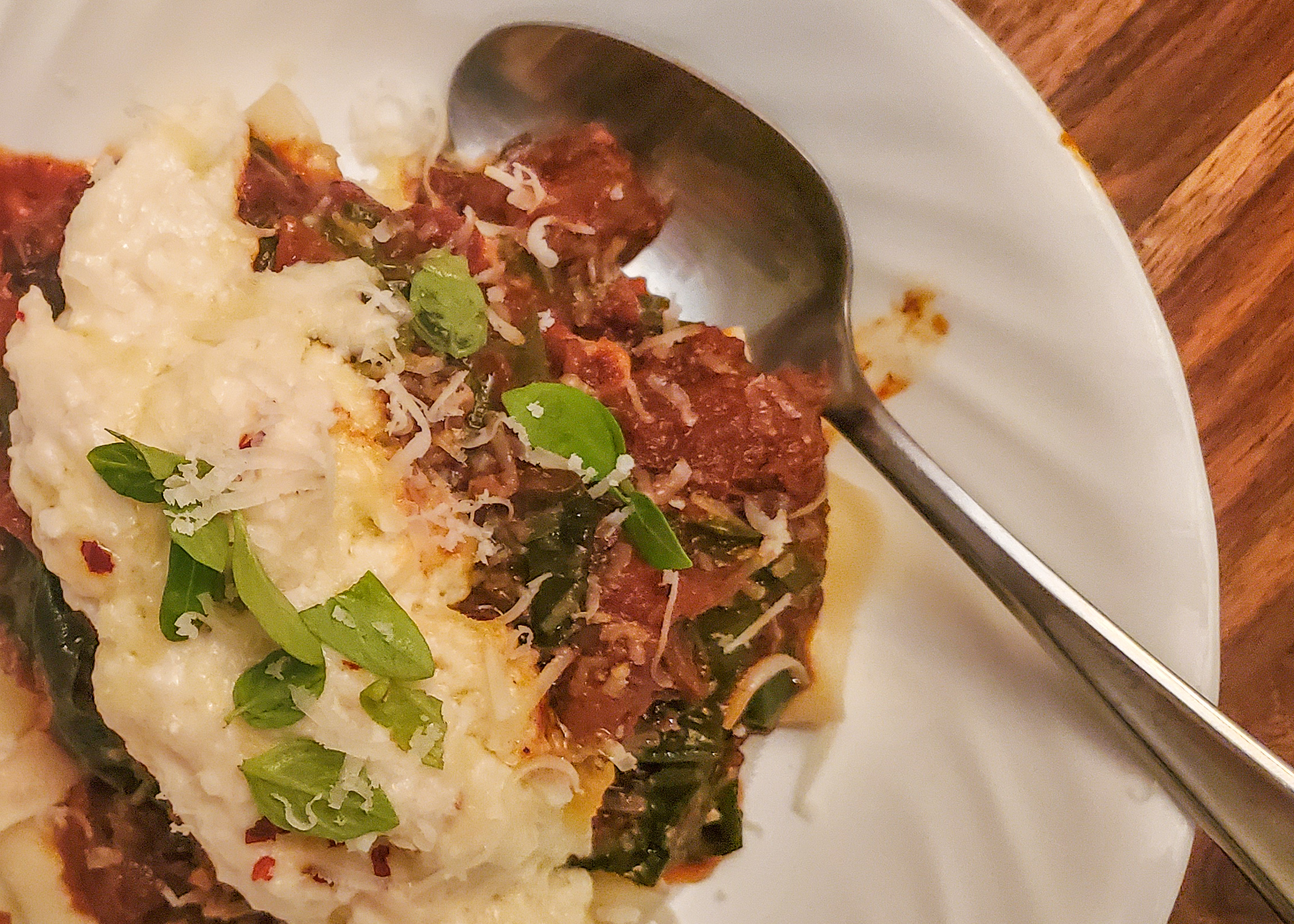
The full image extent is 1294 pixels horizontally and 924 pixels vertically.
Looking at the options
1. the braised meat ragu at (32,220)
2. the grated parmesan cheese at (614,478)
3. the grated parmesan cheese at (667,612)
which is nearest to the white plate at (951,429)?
the braised meat ragu at (32,220)

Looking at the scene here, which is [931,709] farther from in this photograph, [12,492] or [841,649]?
[12,492]

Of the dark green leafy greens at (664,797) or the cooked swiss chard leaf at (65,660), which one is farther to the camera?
the dark green leafy greens at (664,797)

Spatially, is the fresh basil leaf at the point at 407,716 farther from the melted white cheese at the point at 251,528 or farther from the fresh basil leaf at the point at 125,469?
the fresh basil leaf at the point at 125,469

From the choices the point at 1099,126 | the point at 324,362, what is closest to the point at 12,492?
the point at 324,362

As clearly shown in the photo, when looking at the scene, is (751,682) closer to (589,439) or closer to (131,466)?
(589,439)

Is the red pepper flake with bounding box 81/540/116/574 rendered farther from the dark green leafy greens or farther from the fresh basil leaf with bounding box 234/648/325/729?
the dark green leafy greens

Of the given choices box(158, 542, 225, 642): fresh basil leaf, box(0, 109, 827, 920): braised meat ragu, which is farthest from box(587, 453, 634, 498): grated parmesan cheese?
box(158, 542, 225, 642): fresh basil leaf

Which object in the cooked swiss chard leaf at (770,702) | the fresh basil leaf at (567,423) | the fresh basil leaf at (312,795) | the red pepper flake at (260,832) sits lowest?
the red pepper flake at (260,832)
